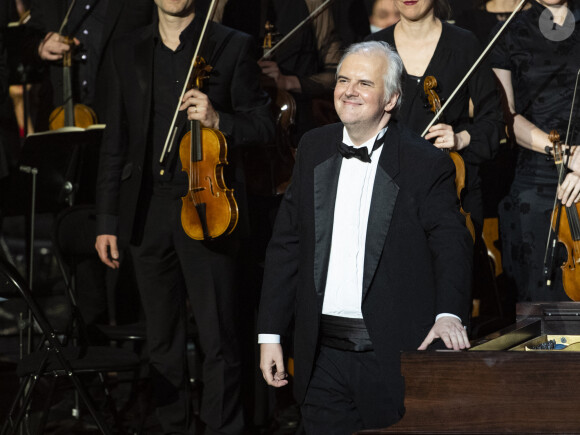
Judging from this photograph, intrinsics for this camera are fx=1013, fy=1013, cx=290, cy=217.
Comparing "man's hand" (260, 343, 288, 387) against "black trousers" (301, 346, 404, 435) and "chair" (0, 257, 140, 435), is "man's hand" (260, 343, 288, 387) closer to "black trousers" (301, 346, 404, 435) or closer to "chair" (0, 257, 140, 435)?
"black trousers" (301, 346, 404, 435)

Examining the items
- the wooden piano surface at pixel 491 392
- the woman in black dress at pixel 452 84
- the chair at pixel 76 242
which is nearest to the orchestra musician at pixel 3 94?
the chair at pixel 76 242

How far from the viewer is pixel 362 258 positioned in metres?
2.65

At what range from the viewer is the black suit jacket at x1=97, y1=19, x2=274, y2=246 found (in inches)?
147

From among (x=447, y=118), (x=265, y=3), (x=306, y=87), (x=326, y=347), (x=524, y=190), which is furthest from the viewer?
(x=265, y=3)

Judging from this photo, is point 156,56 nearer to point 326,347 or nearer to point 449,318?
point 326,347

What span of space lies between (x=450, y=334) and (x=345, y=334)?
409 millimetres

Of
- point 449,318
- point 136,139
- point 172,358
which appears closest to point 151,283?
point 172,358

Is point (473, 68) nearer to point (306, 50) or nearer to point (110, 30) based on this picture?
point (306, 50)

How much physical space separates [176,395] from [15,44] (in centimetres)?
221

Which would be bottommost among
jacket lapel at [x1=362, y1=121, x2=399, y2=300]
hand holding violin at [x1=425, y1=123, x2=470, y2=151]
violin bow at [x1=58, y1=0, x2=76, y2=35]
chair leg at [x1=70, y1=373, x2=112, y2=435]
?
chair leg at [x1=70, y1=373, x2=112, y2=435]

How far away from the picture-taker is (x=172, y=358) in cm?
380

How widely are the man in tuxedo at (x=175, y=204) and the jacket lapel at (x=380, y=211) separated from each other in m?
1.10

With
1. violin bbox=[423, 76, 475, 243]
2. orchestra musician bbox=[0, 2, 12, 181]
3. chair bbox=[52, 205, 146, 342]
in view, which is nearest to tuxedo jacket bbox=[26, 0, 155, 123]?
orchestra musician bbox=[0, 2, 12, 181]

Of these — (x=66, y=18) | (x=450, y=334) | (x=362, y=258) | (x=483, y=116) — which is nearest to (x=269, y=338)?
(x=362, y=258)
